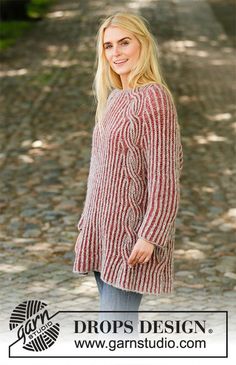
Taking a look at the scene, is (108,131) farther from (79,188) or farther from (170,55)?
(170,55)

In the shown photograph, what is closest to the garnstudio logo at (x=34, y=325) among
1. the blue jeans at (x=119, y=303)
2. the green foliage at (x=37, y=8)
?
the blue jeans at (x=119, y=303)

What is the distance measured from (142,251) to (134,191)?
26 cm

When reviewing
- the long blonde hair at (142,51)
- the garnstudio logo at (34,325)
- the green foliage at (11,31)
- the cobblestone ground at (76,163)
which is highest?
the long blonde hair at (142,51)

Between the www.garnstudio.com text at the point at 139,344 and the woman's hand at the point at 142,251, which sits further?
the www.garnstudio.com text at the point at 139,344

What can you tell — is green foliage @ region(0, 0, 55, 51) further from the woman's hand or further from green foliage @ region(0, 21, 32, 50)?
the woman's hand

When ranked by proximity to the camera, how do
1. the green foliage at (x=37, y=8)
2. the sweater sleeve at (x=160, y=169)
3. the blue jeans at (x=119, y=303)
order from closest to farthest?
the sweater sleeve at (x=160, y=169)
the blue jeans at (x=119, y=303)
the green foliage at (x=37, y=8)

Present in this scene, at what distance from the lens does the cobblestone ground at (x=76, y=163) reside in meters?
6.96

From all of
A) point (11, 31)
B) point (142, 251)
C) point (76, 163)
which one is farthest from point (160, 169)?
point (11, 31)

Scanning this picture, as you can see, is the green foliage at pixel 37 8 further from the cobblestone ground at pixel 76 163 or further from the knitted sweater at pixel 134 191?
the knitted sweater at pixel 134 191

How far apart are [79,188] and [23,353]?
178 inches

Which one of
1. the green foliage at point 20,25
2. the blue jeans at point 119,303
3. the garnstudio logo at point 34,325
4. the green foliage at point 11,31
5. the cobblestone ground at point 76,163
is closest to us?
the blue jeans at point 119,303

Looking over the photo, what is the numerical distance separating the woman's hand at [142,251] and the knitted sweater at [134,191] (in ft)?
0.10

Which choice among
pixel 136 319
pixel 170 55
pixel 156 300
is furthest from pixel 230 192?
pixel 170 55

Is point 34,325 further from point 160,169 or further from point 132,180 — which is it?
point 160,169
